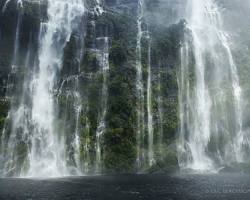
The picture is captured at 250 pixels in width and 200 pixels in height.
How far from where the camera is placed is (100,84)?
94125mm

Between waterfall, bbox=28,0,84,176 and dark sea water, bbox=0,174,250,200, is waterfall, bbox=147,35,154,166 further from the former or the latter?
dark sea water, bbox=0,174,250,200

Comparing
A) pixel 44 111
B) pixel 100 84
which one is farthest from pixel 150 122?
pixel 44 111

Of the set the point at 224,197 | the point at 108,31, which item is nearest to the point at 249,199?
the point at 224,197

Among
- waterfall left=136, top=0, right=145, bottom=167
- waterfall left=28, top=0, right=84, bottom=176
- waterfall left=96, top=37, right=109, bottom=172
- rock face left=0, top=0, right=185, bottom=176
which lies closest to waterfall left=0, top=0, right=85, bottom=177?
waterfall left=28, top=0, right=84, bottom=176

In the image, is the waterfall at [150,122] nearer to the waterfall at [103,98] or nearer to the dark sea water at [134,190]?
the waterfall at [103,98]

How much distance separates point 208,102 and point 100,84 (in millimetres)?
28947

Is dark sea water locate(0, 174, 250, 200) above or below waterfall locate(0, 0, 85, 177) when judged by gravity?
below

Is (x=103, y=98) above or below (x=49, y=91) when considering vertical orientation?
below

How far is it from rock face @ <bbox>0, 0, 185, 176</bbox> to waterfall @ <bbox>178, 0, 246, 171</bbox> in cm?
389

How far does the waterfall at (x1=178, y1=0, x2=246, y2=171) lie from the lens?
9638cm

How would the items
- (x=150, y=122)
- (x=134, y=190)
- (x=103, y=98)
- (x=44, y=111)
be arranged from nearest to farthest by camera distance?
(x=134, y=190), (x=44, y=111), (x=103, y=98), (x=150, y=122)

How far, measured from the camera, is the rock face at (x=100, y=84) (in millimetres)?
89062

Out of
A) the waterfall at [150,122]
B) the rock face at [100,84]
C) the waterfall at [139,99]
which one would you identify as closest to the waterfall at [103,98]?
the rock face at [100,84]

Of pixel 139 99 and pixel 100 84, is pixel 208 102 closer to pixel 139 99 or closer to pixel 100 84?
pixel 139 99
